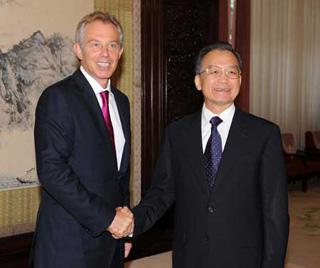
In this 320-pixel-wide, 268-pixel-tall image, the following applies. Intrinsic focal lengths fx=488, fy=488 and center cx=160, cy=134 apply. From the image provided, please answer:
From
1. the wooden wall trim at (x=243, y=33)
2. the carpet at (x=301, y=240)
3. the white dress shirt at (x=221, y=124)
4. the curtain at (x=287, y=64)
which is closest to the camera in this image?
the white dress shirt at (x=221, y=124)

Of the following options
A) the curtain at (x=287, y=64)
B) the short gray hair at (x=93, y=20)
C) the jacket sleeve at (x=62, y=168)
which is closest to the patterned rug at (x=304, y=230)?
the curtain at (x=287, y=64)

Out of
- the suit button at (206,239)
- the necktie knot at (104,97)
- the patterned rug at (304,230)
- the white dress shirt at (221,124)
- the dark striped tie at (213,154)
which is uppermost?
the necktie knot at (104,97)

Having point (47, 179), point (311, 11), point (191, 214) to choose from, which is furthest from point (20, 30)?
point (311, 11)

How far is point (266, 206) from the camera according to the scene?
1.99 metres

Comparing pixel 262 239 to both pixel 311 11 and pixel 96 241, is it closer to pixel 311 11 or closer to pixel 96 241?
pixel 96 241

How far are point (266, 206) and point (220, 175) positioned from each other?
0.74 feet

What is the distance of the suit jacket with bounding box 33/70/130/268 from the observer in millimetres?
2051

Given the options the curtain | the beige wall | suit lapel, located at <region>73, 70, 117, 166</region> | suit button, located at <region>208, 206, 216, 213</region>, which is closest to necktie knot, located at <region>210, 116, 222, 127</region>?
suit button, located at <region>208, 206, 216, 213</region>

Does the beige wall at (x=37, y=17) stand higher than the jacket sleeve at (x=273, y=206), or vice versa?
the beige wall at (x=37, y=17)

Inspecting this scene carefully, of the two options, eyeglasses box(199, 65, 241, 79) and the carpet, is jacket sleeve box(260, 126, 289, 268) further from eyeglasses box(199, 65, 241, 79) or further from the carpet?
the carpet

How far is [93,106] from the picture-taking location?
7.18ft

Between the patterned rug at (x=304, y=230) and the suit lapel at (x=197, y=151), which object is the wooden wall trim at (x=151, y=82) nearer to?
the patterned rug at (x=304, y=230)

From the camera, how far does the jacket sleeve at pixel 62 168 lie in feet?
6.68

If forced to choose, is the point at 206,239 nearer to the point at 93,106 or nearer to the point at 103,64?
the point at 93,106
